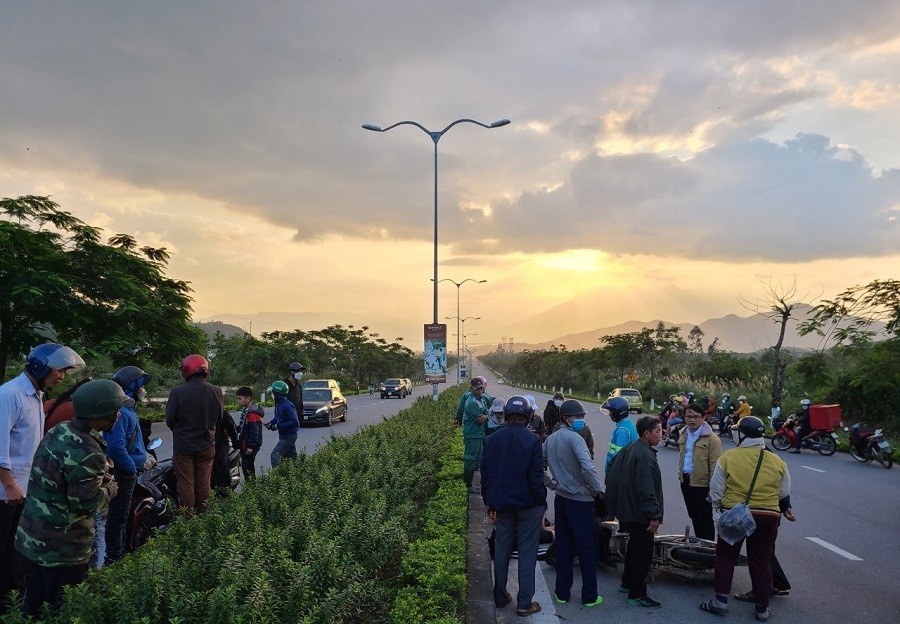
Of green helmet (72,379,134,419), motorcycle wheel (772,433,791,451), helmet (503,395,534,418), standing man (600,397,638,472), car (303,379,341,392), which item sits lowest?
motorcycle wheel (772,433,791,451)

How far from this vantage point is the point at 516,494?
5.61m

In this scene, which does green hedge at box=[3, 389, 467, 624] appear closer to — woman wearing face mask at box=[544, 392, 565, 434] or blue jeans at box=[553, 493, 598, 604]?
blue jeans at box=[553, 493, 598, 604]

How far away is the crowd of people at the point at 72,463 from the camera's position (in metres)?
3.72

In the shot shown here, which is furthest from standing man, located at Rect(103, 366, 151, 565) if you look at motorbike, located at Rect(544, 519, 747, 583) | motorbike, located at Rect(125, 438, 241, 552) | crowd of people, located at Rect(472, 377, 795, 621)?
motorbike, located at Rect(544, 519, 747, 583)

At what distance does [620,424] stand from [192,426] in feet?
15.1

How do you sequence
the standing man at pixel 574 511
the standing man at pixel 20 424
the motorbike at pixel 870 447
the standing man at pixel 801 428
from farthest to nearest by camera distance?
the standing man at pixel 801 428 < the motorbike at pixel 870 447 < the standing man at pixel 574 511 < the standing man at pixel 20 424

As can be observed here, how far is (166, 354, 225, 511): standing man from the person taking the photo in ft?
22.5

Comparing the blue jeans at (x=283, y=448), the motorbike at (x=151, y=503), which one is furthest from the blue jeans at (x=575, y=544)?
the blue jeans at (x=283, y=448)

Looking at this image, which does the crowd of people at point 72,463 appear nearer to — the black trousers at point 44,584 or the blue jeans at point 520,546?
the black trousers at point 44,584

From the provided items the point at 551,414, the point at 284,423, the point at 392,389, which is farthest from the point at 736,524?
the point at 392,389

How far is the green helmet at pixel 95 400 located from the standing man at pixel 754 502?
491cm

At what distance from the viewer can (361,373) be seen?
7838 centimetres

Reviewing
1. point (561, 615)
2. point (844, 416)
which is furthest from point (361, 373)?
point (561, 615)

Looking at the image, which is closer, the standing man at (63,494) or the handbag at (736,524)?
the standing man at (63,494)
